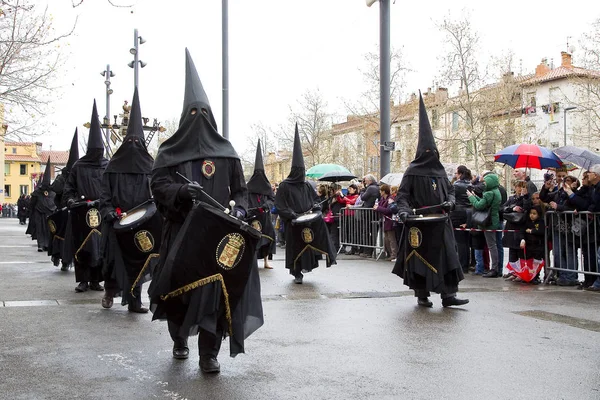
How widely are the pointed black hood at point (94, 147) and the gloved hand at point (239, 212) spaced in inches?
214

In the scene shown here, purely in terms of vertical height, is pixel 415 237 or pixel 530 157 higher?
pixel 530 157

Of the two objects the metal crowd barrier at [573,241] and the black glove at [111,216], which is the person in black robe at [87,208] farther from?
the metal crowd barrier at [573,241]

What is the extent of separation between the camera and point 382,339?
22.9 ft

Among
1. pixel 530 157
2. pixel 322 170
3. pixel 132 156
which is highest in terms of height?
pixel 322 170

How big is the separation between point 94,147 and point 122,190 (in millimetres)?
2197

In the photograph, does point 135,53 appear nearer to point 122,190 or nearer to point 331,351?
point 122,190

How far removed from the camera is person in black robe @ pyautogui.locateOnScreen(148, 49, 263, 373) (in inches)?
217

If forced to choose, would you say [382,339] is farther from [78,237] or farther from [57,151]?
[57,151]

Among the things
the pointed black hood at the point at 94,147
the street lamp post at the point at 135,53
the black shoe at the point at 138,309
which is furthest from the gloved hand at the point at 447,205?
the street lamp post at the point at 135,53

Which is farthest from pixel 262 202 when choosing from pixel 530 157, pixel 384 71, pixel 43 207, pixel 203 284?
pixel 203 284

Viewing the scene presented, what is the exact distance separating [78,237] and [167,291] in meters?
5.69

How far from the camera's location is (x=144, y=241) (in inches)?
324

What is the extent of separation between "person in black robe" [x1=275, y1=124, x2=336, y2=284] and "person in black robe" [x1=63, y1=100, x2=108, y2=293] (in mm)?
3252

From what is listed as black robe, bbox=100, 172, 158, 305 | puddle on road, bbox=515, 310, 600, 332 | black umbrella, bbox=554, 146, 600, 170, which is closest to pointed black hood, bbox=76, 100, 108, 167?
black robe, bbox=100, 172, 158, 305
